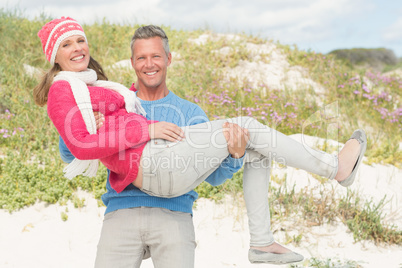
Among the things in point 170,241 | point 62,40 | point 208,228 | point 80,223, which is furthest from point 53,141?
point 170,241

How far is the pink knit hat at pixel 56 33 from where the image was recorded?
9.61ft

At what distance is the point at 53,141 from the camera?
6.41 meters

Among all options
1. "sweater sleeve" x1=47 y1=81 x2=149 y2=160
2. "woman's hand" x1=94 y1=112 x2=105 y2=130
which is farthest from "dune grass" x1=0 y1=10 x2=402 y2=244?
"sweater sleeve" x1=47 y1=81 x2=149 y2=160

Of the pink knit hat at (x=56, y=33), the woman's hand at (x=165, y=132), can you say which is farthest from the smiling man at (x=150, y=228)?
the pink knit hat at (x=56, y=33)

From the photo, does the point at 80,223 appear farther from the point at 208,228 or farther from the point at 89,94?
the point at 89,94

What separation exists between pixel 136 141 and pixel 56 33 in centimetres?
114

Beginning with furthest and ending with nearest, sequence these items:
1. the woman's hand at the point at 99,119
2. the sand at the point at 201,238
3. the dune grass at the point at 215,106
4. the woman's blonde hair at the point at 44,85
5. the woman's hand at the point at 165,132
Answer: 1. the dune grass at the point at 215,106
2. the sand at the point at 201,238
3. the woman's blonde hair at the point at 44,85
4. the woman's hand at the point at 99,119
5. the woman's hand at the point at 165,132

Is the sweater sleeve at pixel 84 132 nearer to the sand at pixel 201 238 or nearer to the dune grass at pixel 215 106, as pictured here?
the sand at pixel 201 238

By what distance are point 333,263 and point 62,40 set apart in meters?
3.51

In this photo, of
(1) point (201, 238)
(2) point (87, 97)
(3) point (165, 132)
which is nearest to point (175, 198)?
(3) point (165, 132)

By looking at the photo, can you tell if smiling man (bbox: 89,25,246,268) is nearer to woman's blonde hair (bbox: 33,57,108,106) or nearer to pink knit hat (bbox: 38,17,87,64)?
woman's blonde hair (bbox: 33,57,108,106)

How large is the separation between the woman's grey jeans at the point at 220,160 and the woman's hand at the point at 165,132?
4 cm

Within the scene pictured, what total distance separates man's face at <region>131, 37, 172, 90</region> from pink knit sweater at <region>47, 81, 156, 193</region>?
457mm

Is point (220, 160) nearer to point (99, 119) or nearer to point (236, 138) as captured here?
point (236, 138)
